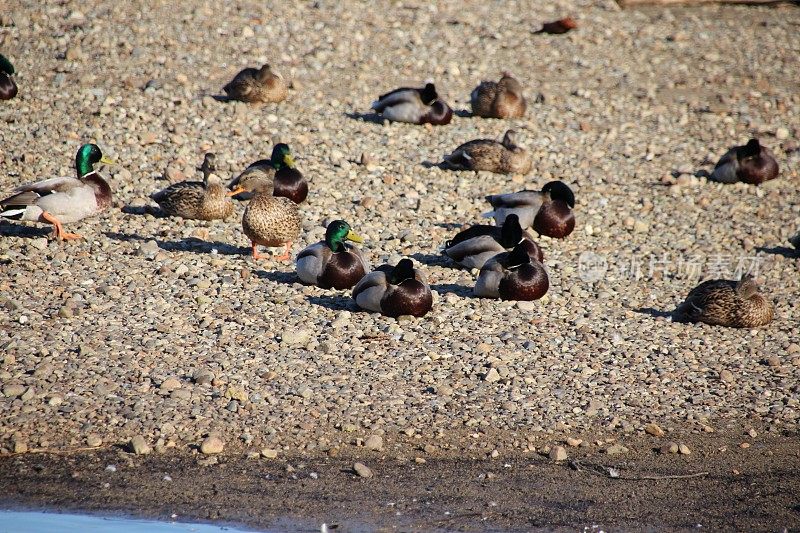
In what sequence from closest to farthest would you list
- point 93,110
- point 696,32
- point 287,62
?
point 93,110, point 287,62, point 696,32

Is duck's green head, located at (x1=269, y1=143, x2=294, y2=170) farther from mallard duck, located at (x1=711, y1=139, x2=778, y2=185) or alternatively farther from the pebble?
the pebble

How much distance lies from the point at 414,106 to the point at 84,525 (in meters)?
8.75

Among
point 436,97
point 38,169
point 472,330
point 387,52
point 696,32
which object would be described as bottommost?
point 472,330

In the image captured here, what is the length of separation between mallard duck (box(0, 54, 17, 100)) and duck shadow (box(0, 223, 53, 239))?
367 cm

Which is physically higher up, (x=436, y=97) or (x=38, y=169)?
(x=436, y=97)

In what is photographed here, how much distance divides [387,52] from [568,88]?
2.78m

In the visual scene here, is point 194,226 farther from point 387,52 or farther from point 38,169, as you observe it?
point 387,52

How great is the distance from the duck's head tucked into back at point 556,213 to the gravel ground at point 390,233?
16 centimetres

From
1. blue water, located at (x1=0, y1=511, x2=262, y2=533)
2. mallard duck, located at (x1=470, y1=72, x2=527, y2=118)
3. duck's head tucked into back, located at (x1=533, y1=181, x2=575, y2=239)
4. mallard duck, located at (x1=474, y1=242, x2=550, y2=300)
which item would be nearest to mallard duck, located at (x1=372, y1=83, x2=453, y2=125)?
mallard duck, located at (x1=470, y1=72, x2=527, y2=118)

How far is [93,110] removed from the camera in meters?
12.8

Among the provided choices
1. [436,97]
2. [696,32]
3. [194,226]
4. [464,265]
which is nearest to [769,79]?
[696,32]

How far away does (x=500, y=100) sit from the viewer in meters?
13.7

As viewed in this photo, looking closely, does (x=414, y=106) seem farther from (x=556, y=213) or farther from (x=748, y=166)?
(x=748, y=166)

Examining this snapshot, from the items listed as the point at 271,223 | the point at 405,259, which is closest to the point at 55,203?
the point at 271,223
